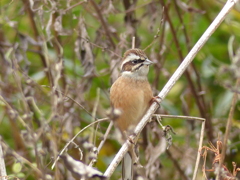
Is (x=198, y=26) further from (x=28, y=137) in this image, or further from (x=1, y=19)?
(x=28, y=137)

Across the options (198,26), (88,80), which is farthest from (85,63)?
(198,26)

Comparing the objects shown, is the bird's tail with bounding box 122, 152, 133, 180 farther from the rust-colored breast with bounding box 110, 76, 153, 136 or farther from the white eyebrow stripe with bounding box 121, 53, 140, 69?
the white eyebrow stripe with bounding box 121, 53, 140, 69

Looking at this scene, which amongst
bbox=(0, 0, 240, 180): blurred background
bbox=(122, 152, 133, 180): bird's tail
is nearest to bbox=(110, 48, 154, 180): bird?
bbox=(122, 152, 133, 180): bird's tail

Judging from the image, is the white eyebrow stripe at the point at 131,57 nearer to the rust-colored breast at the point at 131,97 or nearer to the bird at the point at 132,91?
the bird at the point at 132,91

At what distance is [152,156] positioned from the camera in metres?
4.04

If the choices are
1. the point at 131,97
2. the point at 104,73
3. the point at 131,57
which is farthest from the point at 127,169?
the point at 104,73

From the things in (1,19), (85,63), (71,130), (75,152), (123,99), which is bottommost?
(75,152)

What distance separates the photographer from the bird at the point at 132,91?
3783 mm

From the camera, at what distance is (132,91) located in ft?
12.6

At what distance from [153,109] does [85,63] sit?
1.09m

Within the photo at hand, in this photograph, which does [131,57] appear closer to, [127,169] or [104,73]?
[104,73]

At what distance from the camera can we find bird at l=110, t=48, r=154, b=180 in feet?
12.4

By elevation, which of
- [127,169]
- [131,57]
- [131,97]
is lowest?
[127,169]

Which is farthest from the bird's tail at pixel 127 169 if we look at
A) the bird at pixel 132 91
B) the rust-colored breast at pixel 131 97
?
the rust-colored breast at pixel 131 97
